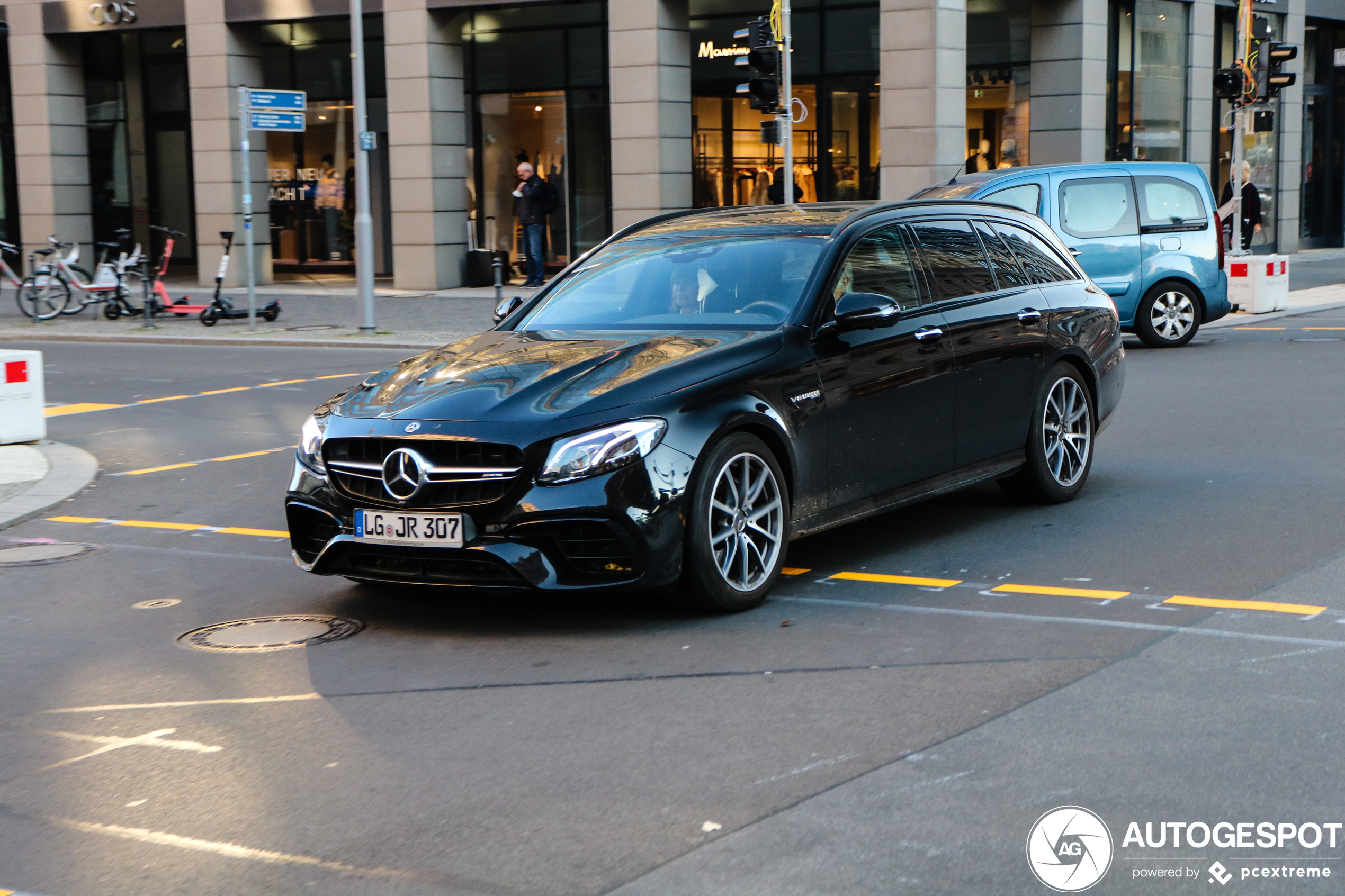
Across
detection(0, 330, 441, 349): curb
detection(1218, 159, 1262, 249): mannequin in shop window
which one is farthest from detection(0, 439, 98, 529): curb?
detection(1218, 159, 1262, 249): mannequin in shop window

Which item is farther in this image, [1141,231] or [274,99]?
[274,99]

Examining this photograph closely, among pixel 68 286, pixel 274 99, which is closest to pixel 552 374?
pixel 274 99

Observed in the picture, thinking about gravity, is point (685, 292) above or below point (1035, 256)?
below

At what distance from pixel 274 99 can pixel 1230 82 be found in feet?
44.2

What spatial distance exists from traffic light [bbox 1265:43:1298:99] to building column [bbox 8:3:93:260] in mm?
Answer: 22200

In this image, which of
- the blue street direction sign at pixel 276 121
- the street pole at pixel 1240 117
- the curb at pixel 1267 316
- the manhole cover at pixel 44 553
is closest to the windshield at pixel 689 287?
the manhole cover at pixel 44 553

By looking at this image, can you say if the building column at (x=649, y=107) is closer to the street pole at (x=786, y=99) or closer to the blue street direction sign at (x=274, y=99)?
the street pole at (x=786, y=99)

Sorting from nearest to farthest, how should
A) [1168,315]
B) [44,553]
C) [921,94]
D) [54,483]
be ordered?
[44,553] < [54,483] < [1168,315] < [921,94]

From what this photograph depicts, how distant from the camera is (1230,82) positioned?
2419 centimetres

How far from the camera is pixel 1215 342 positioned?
1812cm

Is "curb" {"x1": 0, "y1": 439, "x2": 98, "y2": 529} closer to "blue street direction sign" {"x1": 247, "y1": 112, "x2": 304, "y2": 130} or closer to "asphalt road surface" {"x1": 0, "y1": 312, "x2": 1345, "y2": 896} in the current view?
"asphalt road surface" {"x1": 0, "y1": 312, "x2": 1345, "y2": 896}

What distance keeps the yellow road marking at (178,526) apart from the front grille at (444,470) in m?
2.10

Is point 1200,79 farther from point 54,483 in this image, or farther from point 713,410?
point 713,410

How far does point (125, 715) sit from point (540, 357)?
229 cm
